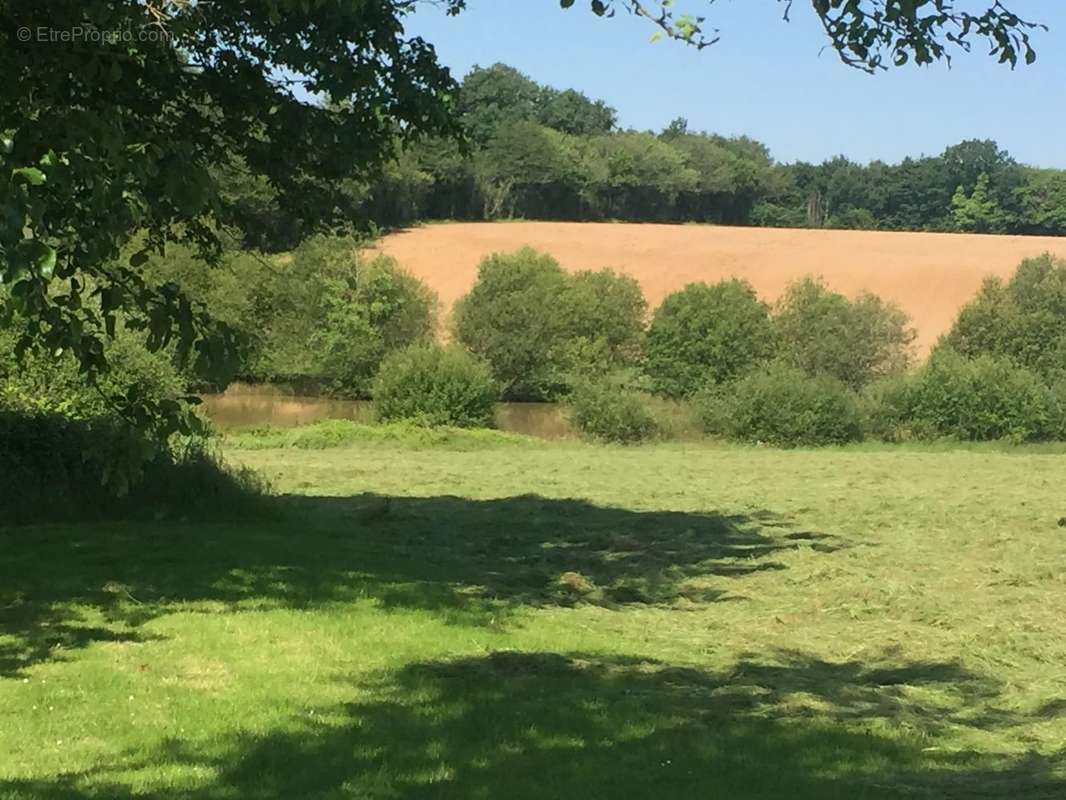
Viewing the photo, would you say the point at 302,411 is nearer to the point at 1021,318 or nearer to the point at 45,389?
the point at 1021,318

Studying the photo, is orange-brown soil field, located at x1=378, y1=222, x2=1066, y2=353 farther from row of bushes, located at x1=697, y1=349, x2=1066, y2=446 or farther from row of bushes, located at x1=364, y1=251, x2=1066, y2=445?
row of bushes, located at x1=697, y1=349, x2=1066, y2=446

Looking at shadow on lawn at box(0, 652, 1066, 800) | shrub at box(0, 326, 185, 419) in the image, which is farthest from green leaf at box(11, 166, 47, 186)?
shrub at box(0, 326, 185, 419)

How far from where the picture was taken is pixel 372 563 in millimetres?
12148

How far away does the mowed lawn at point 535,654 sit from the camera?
5.95 meters

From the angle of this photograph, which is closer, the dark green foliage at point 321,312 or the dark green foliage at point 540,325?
the dark green foliage at point 321,312

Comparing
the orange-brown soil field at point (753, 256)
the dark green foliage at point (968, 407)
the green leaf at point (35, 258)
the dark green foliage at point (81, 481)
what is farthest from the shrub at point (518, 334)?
the green leaf at point (35, 258)

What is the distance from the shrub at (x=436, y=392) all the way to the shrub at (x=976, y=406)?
12067mm

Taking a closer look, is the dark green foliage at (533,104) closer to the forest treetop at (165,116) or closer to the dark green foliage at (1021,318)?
the dark green foliage at (1021,318)

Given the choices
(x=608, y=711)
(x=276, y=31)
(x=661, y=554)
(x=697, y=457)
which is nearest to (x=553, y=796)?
(x=608, y=711)

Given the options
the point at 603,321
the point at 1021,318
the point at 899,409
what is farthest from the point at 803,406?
the point at 1021,318

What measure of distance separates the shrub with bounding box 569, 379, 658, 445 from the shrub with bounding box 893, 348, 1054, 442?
24.2 ft

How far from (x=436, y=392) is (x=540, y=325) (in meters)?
11.1

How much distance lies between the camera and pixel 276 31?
1118cm

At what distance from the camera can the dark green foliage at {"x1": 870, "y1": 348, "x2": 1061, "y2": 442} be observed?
128 ft
